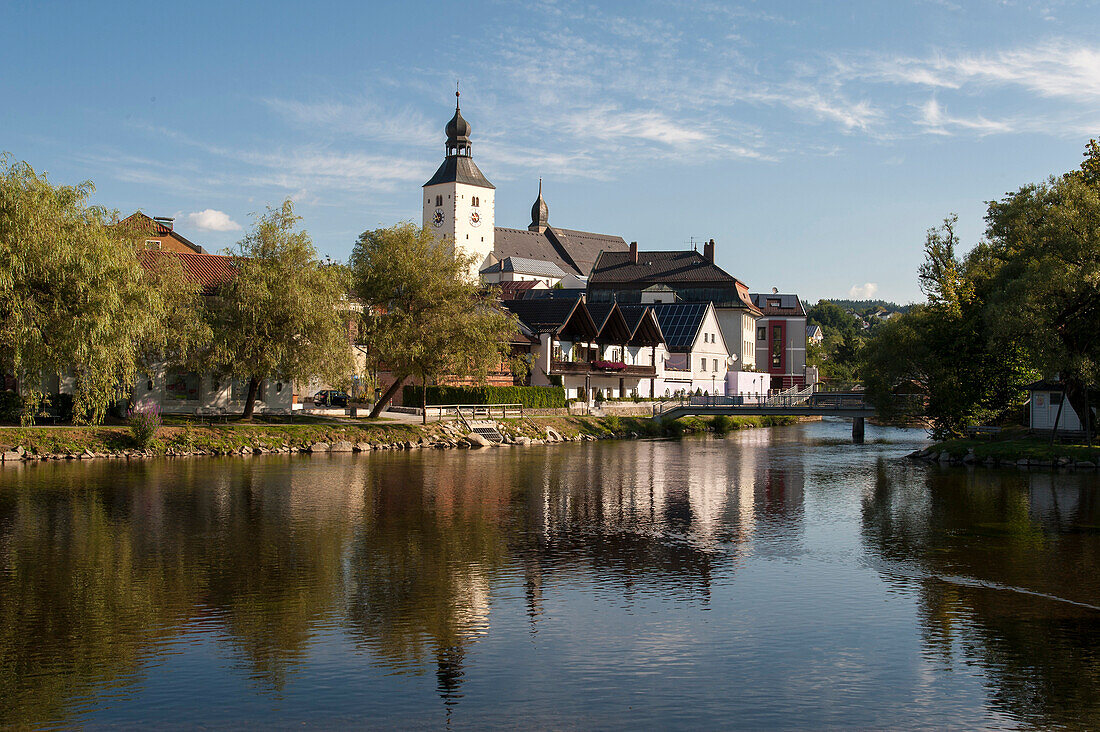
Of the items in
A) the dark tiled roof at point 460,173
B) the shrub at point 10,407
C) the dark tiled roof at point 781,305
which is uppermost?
the dark tiled roof at point 460,173

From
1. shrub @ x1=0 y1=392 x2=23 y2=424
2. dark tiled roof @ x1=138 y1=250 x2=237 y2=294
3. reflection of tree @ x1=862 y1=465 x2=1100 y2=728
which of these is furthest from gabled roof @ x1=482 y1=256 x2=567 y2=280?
reflection of tree @ x1=862 y1=465 x2=1100 y2=728

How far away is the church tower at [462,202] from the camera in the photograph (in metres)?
132

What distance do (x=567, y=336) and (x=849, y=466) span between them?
29.9 metres

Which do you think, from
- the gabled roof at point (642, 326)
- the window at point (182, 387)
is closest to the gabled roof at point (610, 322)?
the gabled roof at point (642, 326)

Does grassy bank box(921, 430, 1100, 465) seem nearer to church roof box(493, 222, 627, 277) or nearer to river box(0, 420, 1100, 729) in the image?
river box(0, 420, 1100, 729)

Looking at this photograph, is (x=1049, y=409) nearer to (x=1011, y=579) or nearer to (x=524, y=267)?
(x=1011, y=579)

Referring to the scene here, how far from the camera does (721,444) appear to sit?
55344 millimetres

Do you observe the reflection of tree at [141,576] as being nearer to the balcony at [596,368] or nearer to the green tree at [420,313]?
the green tree at [420,313]

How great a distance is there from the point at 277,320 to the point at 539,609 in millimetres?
30414

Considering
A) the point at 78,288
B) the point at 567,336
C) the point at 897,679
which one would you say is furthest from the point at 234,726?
the point at 567,336

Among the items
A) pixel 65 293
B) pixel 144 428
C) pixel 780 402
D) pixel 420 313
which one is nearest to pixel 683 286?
pixel 780 402

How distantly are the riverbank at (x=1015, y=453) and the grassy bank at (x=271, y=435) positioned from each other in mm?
20154

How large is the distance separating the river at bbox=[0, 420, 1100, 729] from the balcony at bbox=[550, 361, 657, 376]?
3667cm

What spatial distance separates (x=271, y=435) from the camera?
42469mm
